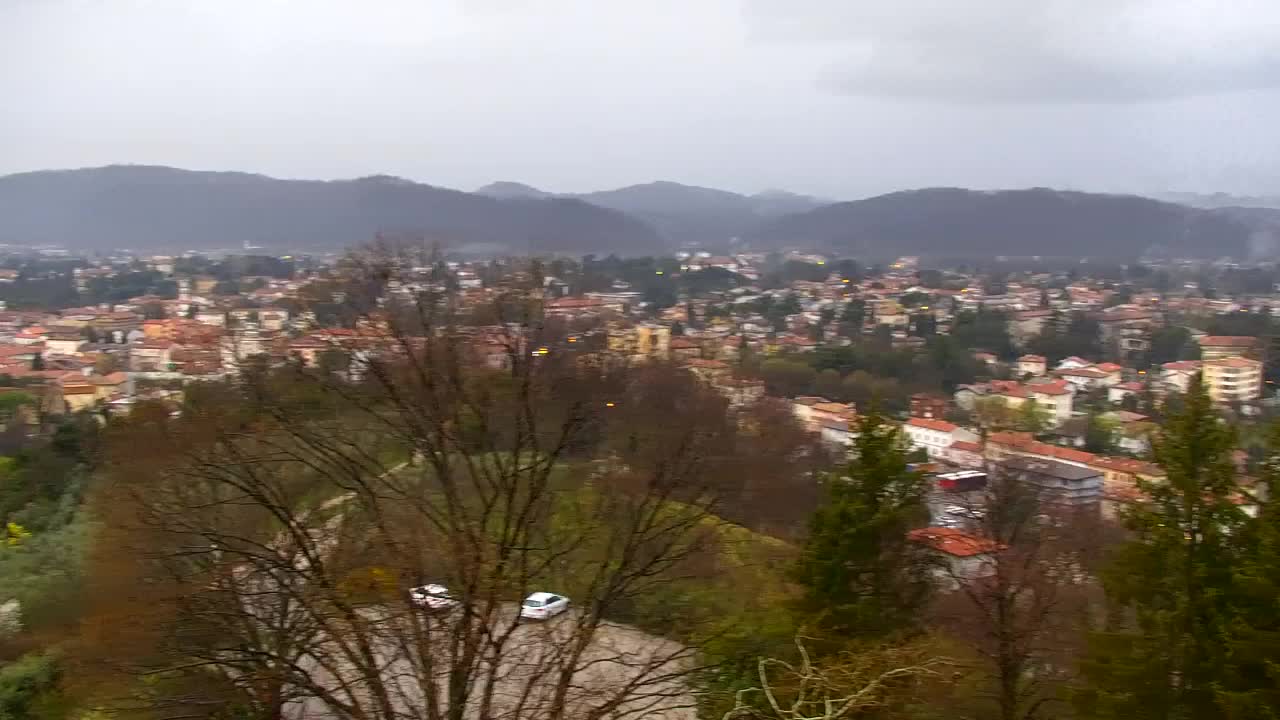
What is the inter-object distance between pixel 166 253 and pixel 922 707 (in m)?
23.3

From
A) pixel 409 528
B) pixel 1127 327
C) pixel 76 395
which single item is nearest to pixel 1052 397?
pixel 1127 327

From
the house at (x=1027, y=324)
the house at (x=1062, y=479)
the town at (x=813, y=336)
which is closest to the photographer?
the town at (x=813, y=336)

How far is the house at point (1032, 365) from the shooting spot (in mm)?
21219

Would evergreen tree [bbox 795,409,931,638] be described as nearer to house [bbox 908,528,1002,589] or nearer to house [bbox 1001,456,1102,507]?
house [bbox 908,528,1002,589]

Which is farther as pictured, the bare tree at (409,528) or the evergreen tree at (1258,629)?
the evergreen tree at (1258,629)

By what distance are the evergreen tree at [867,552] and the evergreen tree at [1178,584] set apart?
1006 millimetres

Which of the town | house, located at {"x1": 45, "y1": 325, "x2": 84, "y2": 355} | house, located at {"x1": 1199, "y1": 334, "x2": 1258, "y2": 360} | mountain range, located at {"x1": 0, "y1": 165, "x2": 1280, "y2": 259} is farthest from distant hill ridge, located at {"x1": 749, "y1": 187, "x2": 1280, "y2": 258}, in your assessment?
house, located at {"x1": 45, "y1": 325, "x2": 84, "y2": 355}

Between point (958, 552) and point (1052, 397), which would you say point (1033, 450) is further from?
point (958, 552)

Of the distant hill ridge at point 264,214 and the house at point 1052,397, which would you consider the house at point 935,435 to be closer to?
the house at point 1052,397

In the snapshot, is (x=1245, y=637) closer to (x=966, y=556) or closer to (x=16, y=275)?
(x=966, y=556)

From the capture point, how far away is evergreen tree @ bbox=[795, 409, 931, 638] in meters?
4.65

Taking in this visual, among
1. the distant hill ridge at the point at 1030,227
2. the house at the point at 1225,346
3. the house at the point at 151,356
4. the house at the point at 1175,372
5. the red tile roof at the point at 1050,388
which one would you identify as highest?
the distant hill ridge at the point at 1030,227

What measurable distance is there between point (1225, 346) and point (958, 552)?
15315 millimetres

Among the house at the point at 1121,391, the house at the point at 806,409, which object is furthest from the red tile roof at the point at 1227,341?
the house at the point at 806,409
